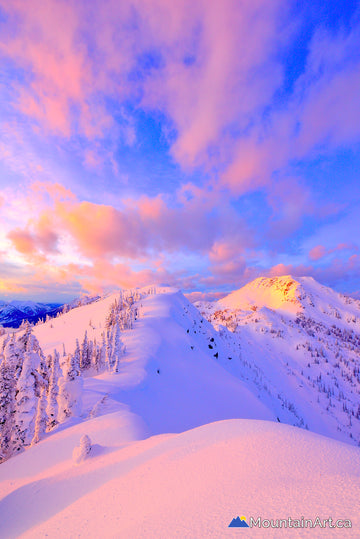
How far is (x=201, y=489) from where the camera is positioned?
3605 mm

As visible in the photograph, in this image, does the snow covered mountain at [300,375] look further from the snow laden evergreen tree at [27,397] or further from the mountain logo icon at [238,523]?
the mountain logo icon at [238,523]

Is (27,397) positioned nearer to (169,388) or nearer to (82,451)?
(82,451)

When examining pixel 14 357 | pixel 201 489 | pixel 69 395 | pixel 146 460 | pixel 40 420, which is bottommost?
pixel 40 420

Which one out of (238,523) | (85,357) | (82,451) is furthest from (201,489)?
(85,357)

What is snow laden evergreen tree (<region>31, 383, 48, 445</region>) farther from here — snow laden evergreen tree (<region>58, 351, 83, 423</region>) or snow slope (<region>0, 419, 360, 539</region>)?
snow slope (<region>0, 419, 360, 539</region>)

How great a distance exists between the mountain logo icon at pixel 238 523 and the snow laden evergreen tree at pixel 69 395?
16.2m

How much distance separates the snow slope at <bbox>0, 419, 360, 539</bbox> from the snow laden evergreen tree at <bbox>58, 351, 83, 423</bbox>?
8324mm

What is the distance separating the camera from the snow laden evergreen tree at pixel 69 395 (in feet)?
49.0

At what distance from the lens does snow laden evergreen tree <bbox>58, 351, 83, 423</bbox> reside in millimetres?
14938

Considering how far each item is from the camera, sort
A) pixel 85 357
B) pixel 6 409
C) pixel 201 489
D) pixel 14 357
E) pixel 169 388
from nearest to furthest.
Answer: pixel 201 489, pixel 6 409, pixel 14 357, pixel 169 388, pixel 85 357

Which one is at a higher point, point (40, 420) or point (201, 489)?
point (201, 489)

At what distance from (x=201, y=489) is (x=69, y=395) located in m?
15.4

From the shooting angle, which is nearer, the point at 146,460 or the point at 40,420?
the point at 146,460

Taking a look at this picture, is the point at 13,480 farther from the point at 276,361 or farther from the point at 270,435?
the point at 276,361
